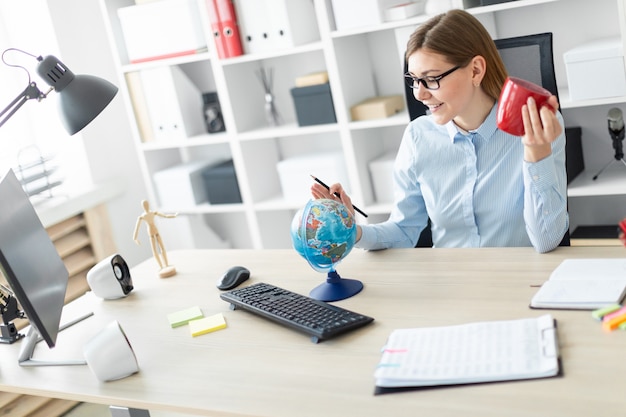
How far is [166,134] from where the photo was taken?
12.7ft

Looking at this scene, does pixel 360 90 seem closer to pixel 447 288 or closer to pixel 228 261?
pixel 228 261

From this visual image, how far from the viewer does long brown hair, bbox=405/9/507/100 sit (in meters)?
1.98

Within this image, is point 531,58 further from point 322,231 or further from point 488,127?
point 322,231

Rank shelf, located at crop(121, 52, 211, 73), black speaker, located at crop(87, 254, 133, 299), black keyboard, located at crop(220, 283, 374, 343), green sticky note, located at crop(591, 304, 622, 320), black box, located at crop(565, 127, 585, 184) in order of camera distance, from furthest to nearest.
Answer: shelf, located at crop(121, 52, 211, 73)
black box, located at crop(565, 127, 585, 184)
black speaker, located at crop(87, 254, 133, 299)
black keyboard, located at crop(220, 283, 374, 343)
green sticky note, located at crop(591, 304, 622, 320)

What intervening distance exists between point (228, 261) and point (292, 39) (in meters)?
1.33

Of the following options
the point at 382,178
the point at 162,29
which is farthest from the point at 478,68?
the point at 162,29

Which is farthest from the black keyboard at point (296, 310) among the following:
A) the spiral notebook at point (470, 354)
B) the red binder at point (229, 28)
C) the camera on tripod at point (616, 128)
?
the red binder at point (229, 28)

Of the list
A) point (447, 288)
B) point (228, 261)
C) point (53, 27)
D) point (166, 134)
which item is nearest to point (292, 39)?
point (166, 134)

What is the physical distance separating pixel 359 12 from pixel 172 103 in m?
1.06

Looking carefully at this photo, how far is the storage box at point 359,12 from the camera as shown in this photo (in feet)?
10.3

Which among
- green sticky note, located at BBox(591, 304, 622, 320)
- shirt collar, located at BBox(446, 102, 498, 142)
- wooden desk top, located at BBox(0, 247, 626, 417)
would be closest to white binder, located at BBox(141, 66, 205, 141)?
wooden desk top, located at BBox(0, 247, 626, 417)

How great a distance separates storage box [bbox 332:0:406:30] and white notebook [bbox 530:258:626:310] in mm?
1661

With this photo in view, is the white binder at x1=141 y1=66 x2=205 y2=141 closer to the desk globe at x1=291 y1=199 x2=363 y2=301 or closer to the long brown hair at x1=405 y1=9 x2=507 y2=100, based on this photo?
the long brown hair at x1=405 y1=9 x2=507 y2=100

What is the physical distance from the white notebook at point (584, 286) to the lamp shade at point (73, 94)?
111 cm
